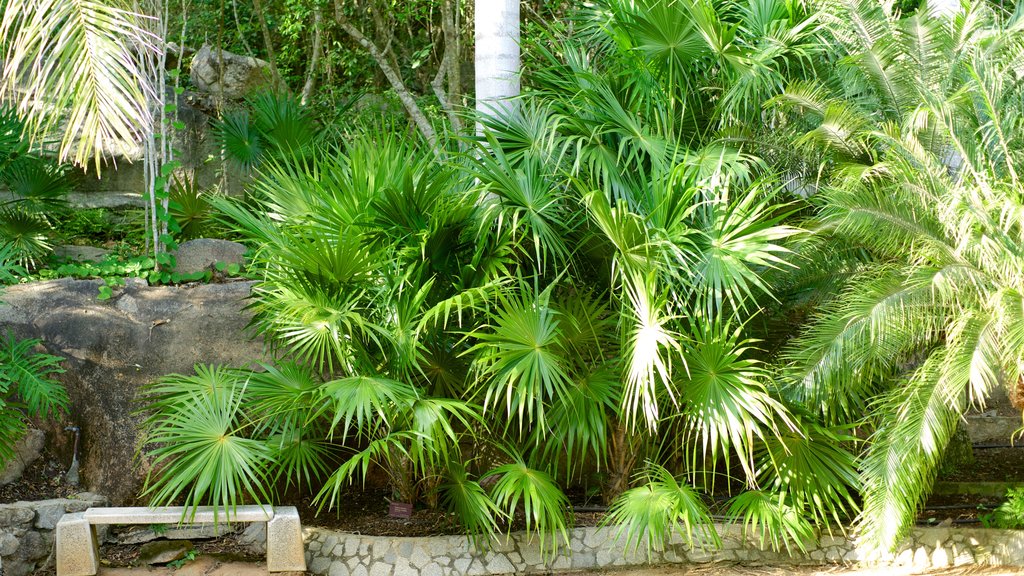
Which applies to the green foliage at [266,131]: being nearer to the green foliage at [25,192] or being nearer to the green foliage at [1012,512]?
the green foliage at [25,192]

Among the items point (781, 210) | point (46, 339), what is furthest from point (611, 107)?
point (46, 339)

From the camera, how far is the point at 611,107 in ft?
21.5

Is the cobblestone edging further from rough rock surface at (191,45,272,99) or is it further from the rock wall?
rough rock surface at (191,45,272,99)

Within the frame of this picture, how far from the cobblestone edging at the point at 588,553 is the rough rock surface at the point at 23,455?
7.27 ft

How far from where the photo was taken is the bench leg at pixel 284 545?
19.5ft

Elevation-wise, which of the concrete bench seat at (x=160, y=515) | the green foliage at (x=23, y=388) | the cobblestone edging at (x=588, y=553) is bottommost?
the cobblestone edging at (x=588, y=553)

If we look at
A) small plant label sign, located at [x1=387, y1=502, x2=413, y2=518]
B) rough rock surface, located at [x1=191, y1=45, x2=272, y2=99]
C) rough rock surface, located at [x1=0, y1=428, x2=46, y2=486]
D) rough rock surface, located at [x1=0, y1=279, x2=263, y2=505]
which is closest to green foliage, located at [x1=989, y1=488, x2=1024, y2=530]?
small plant label sign, located at [x1=387, y1=502, x2=413, y2=518]

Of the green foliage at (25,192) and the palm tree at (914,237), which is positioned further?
the green foliage at (25,192)

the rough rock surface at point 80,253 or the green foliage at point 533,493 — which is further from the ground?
the rough rock surface at point 80,253

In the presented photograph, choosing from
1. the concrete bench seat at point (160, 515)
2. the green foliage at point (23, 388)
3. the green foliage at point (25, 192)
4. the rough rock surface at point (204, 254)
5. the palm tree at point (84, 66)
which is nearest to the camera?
the palm tree at point (84, 66)

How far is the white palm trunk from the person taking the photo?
711 centimetres

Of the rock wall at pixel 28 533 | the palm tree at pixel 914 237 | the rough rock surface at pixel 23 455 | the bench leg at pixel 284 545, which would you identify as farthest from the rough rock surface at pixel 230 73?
the palm tree at pixel 914 237

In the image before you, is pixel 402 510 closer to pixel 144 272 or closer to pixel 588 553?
pixel 588 553

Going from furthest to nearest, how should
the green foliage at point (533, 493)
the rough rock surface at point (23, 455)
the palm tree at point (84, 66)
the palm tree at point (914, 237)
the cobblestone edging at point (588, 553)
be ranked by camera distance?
the rough rock surface at point (23, 455), the cobblestone edging at point (588, 553), the green foliage at point (533, 493), the palm tree at point (914, 237), the palm tree at point (84, 66)
